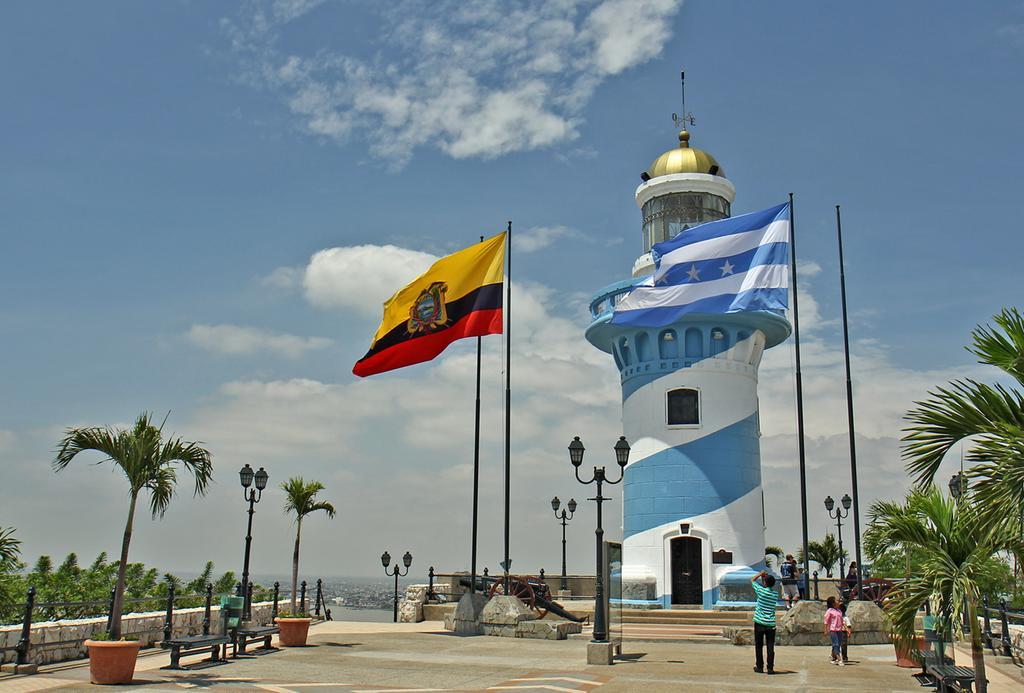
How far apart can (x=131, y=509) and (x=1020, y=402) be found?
12777 mm

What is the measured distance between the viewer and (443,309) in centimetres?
2339

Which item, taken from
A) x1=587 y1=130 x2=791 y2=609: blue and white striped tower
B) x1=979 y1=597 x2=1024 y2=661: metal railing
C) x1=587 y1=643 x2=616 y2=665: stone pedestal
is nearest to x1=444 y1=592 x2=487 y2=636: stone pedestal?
x1=587 y1=643 x2=616 y2=665: stone pedestal

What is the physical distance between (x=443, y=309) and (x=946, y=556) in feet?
50.3

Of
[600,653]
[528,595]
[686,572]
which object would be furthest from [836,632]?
[686,572]

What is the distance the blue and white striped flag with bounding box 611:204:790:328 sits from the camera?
21.8 meters

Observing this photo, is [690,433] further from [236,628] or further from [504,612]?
[236,628]

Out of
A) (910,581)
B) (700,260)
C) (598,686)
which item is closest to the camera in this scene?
(910,581)

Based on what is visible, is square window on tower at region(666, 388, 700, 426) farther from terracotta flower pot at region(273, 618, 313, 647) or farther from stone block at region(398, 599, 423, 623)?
terracotta flower pot at region(273, 618, 313, 647)

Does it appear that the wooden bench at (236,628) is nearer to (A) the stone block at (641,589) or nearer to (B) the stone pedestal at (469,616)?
(B) the stone pedestal at (469,616)

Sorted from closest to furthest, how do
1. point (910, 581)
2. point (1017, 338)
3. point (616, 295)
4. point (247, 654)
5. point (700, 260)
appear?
point (1017, 338)
point (910, 581)
point (247, 654)
point (700, 260)
point (616, 295)

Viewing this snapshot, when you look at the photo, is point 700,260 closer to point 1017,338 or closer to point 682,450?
point 682,450

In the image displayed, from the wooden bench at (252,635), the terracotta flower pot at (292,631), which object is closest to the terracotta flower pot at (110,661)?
the wooden bench at (252,635)

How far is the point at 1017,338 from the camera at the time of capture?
8.52 meters

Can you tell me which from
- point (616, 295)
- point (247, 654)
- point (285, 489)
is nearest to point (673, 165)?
point (616, 295)
